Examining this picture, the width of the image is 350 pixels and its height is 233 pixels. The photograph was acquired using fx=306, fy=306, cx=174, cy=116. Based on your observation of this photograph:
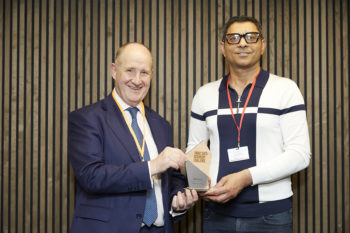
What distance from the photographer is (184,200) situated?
6.19 ft

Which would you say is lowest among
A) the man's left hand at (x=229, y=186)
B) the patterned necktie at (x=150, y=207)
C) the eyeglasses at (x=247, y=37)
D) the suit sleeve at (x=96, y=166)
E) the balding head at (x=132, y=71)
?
the patterned necktie at (x=150, y=207)

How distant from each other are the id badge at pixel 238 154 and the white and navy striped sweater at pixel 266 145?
2 centimetres

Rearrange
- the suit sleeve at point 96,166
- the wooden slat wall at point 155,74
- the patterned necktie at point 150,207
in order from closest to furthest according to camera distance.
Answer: the suit sleeve at point 96,166 → the patterned necktie at point 150,207 → the wooden slat wall at point 155,74

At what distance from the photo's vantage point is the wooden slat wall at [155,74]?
2600 millimetres

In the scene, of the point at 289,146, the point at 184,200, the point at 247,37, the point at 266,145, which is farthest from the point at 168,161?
the point at 247,37

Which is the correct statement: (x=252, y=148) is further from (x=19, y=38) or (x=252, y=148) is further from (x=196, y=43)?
(x=19, y=38)

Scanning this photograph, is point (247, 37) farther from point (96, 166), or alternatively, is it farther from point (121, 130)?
point (96, 166)

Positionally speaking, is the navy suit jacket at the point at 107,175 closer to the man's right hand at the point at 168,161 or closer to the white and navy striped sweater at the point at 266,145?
the man's right hand at the point at 168,161

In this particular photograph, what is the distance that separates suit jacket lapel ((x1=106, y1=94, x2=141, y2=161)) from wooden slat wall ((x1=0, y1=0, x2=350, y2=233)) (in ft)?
2.65

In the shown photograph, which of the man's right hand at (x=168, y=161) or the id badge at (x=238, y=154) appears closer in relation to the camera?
the man's right hand at (x=168, y=161)

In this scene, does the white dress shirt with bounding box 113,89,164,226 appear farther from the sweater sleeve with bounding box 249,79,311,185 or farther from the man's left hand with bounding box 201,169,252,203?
the sweater sleeve with bounding box 249,79,311,185

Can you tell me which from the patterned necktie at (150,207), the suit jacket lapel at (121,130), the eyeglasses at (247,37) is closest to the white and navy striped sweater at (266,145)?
the eyeglasses at (247,37)

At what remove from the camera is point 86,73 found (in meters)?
2.67

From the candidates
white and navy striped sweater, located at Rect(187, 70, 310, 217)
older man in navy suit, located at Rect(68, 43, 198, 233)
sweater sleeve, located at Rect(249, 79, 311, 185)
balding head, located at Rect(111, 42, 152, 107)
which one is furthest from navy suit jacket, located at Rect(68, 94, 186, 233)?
sweater sleeve, located at Rect(249, 79, 311, 185)
